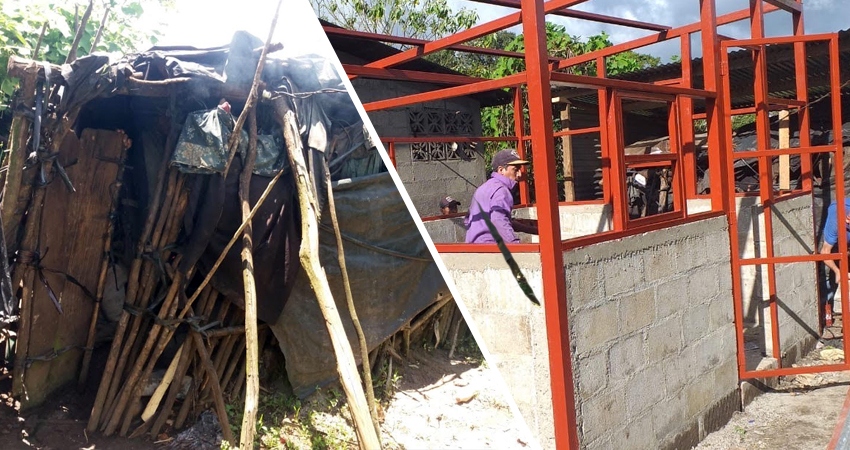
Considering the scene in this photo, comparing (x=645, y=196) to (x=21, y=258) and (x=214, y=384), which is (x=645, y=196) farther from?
(x=21, y=258)

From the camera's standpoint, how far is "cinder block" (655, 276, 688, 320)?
14.9ft

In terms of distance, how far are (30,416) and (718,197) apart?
4.54m

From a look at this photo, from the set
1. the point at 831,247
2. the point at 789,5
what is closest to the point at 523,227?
the point at 789,5

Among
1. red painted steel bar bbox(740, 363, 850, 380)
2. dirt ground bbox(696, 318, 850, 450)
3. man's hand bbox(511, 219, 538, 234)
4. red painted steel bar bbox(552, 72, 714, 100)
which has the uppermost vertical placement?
red painted steel bar bbox(552, 72, 714, 100)

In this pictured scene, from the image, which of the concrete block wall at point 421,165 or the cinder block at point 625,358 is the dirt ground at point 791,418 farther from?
the concrete block wall at point 421,165

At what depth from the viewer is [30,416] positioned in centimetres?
408

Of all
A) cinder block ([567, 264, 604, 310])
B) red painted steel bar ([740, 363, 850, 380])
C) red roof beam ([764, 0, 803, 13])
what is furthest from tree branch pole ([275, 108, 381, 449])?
red roof beam ([764, 0, 803, 13])

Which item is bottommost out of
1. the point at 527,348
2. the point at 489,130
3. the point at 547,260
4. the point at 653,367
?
the point at 653,367

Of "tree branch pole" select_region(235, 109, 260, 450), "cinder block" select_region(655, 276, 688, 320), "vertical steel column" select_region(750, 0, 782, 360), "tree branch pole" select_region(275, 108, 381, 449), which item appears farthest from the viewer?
"vertical steel column" select_region(750, 0, 782, 360)

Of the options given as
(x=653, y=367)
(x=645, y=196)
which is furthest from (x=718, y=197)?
(x=645, y=196)

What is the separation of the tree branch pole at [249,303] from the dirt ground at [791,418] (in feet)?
9.54

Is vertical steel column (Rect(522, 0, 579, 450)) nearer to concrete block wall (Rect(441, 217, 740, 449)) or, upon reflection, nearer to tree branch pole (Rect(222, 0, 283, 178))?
concrete block wall (Rect(441, 217, 740, 449))

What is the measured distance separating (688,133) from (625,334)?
1.93 m

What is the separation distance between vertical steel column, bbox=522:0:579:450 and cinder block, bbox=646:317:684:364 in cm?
88
